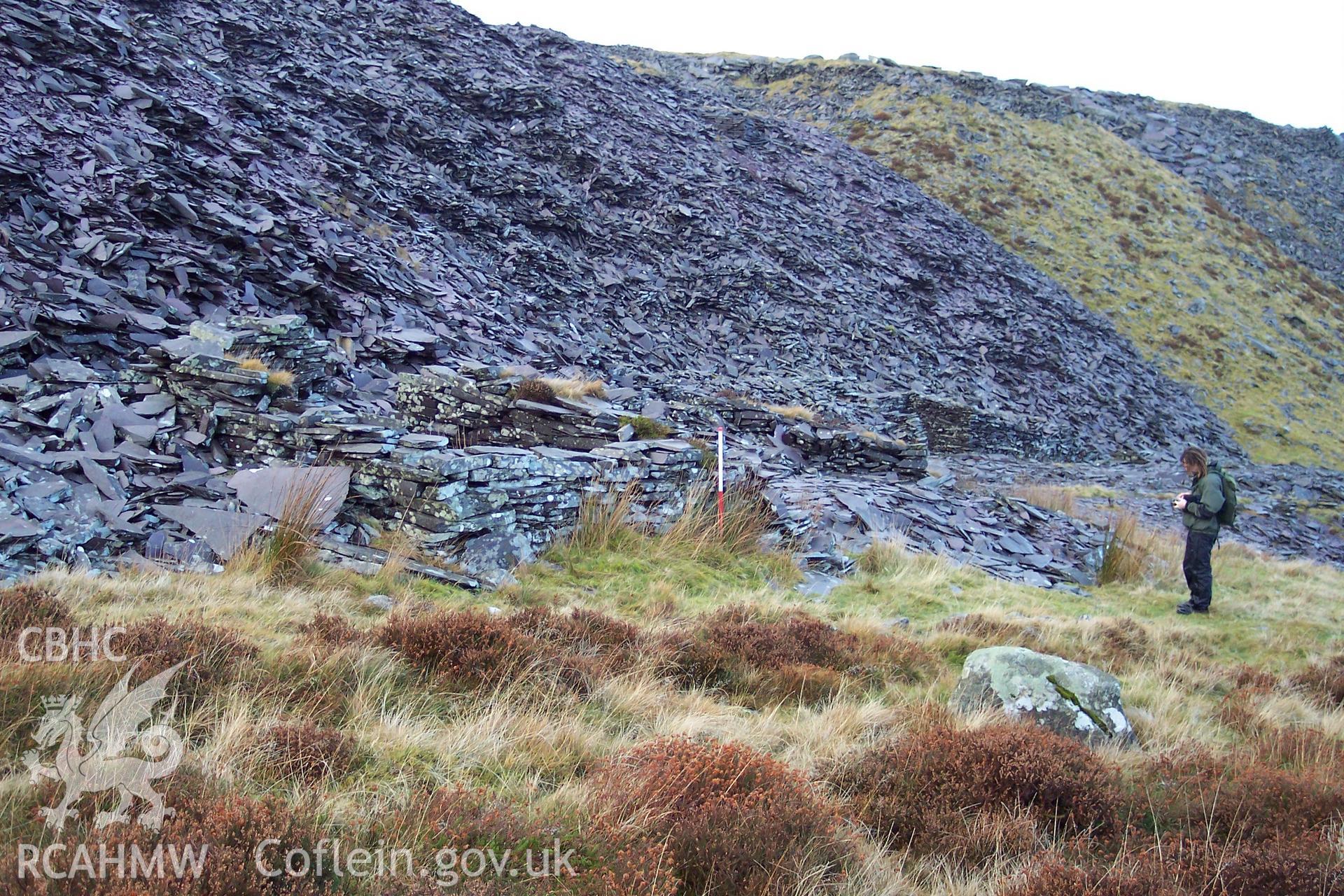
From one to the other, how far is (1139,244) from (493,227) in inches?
1584

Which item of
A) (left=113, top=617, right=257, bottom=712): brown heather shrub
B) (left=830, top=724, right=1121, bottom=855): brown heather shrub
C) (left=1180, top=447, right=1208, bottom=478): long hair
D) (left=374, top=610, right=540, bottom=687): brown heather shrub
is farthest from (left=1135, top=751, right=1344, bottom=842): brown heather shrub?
(left=1180, top=447, right=1208, bottom=478): long hair

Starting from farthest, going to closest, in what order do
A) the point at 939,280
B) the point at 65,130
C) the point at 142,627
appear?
the point at 939,280
the point at 65,130
the point at 142,627

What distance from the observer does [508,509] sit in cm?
838

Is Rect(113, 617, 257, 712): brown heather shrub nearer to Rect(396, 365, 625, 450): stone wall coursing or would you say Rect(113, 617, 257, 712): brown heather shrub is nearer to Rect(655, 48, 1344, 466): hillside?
Rect(396, 365, 625, 450): stone wall coursing

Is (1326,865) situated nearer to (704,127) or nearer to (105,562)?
(105,562)

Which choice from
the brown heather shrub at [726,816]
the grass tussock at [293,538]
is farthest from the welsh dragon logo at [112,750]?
the grass tussock at [293,538]

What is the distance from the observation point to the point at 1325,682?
23.9ft

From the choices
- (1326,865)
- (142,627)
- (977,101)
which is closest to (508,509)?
(142,627)

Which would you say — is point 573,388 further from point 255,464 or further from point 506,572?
point 506,572

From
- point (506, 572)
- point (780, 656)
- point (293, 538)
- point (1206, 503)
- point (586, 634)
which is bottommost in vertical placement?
point (506, 572)

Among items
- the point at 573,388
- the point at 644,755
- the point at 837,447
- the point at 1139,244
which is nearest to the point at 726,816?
the point at 644,755

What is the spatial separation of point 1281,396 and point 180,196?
4647 centimetres

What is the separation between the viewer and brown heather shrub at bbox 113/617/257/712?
12.9 ft

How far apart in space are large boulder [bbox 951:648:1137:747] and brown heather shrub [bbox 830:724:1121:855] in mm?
577
